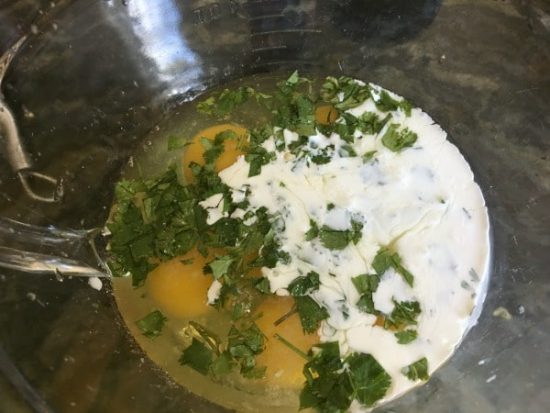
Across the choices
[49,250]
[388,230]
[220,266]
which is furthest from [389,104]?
[49,250]

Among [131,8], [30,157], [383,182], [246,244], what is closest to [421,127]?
[383,182]

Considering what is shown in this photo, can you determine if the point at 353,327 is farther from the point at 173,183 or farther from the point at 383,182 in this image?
the point at 173,183

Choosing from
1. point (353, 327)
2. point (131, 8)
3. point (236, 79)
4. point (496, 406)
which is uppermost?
point (131, 8)

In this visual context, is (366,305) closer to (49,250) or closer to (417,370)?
(417,370)

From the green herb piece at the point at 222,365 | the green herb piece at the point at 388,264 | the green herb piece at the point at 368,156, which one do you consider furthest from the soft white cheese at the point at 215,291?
the green herb piece at the point at 368,156

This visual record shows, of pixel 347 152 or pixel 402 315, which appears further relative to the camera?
pixel 347 152

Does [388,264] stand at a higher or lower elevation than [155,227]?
lower
